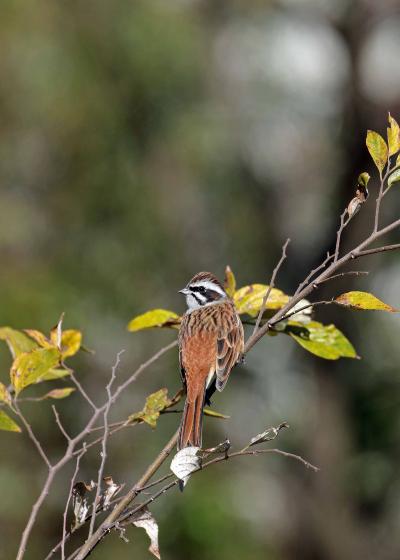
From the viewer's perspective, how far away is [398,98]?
14.4 meters

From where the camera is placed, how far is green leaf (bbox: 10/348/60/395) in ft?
8.59

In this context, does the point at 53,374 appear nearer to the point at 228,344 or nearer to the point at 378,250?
the point at 228,344

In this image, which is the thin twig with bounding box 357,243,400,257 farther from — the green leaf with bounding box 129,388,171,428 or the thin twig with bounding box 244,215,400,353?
the green leaf with bounding box 129,388,171,428

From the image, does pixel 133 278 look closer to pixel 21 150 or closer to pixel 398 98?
pixel 21 150

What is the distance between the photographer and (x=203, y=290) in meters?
4.08

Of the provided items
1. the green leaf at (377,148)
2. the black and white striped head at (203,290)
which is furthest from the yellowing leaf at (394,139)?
the black and white striped head at (203,290)

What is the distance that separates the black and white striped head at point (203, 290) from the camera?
3.96 metres

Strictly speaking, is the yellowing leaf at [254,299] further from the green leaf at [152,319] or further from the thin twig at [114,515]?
the thin twig at [114,515]

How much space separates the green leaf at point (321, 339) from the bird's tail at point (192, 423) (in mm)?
414

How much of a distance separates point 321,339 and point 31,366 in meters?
0.91

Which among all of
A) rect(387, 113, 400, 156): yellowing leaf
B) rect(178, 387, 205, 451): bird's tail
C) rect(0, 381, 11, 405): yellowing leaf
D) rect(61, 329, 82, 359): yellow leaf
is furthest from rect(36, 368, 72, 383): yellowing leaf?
rect(387, 113, 400, 156): yellowing leaf

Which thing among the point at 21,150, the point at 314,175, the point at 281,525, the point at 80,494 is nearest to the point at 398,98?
the point at 314,175

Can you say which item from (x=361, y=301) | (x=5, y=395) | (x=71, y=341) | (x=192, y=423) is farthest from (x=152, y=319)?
(x=361, y=301)

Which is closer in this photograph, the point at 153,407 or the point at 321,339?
the point at 153,407
